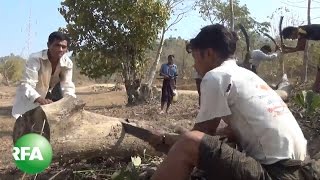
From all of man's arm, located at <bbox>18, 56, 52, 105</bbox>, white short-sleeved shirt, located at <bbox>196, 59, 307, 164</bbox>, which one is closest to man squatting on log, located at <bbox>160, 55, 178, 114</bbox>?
man's arm, located at <bbox>18, 56, 52, 105</bbox>

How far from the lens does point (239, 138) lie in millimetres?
2527

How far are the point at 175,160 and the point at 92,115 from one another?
171 cm

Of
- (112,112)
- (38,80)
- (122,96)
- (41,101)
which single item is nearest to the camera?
(41,101)

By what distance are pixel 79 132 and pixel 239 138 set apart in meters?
1.55

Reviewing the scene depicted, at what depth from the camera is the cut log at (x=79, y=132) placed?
3617 millimetres

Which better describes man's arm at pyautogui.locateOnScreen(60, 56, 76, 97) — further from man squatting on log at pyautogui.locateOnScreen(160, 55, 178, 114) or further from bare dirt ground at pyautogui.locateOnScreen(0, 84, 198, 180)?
man squatting on log at pyautogui.locateOnScreen(160, 55, 178, 114)

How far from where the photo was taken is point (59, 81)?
14.7ft

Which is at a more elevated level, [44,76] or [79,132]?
[44,76]

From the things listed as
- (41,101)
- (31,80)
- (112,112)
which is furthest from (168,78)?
(41,101)

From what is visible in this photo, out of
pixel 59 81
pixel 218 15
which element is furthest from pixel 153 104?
pixel 218 15

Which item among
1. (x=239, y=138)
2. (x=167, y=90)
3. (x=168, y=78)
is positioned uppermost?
(x=168, y=78)

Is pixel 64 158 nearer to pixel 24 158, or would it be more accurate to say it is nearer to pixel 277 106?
pixel 24 158

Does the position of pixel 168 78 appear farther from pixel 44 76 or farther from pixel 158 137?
pixel 158 137

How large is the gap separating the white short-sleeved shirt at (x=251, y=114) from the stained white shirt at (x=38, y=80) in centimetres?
197
